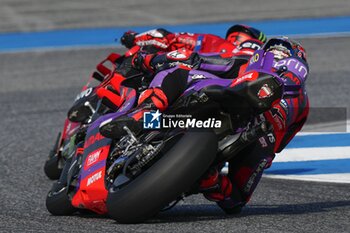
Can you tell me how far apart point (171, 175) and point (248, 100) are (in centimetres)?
59

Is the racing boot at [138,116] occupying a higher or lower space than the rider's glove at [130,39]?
higher

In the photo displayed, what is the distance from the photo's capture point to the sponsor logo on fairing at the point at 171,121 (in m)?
5.55

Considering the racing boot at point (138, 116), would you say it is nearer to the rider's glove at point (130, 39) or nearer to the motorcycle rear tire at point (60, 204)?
the motorcycle rear tire at point (60, 204)

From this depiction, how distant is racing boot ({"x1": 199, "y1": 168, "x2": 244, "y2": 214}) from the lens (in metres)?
5.75

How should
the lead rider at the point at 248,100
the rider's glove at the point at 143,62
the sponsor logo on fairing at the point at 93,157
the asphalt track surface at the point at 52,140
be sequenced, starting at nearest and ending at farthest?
1. the lead rider at the point at 248,100
2. the asphalt track surface at the point at 52,140
3. the sponsor logo on fairing at the point at 93,157
4. the rider's glove at the point at 143,62

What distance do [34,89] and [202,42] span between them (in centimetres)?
533

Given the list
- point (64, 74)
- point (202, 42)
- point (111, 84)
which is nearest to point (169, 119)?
point (111, 84)

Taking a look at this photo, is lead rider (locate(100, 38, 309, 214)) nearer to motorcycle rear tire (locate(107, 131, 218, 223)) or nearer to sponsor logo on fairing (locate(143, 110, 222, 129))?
sponsor logo on fairing (locate(143, 110, 222, 129))

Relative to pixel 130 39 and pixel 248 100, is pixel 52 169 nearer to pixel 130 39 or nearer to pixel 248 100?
pixel 130 39

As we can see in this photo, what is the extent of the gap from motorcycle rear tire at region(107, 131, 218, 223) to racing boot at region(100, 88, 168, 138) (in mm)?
259

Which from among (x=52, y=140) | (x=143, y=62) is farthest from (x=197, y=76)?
(x=52, y=140)

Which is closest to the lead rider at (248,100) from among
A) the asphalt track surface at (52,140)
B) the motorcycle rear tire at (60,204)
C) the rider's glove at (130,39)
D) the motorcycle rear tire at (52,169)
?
the asphalt track surface at (52,140)

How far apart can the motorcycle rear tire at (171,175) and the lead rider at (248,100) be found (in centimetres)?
27

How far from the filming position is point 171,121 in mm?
5629
